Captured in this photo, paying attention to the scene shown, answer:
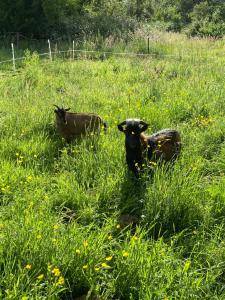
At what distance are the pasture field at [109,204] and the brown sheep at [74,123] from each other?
Answer: 0.24 meters

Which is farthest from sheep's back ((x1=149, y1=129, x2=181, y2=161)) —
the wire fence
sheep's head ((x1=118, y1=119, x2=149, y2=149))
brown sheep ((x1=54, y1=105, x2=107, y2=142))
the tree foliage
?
the tree foliage

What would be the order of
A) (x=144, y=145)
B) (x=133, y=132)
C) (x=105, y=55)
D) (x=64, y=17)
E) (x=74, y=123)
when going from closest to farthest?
(x=133, y=132), (x=144, y=145), (x=74, y=123), (x=105, y=55), (x=64, y=17)

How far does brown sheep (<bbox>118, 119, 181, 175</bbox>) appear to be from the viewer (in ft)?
16.5

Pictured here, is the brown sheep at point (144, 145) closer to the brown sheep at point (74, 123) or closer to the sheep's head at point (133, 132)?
the sheep's head at point (133, 132)

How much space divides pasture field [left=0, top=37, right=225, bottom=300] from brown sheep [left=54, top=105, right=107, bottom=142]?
0.78 feet

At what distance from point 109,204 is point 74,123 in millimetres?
2142

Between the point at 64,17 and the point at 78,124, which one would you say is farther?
the point at 64,17

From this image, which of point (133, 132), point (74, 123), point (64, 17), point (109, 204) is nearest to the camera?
point (109, 204)

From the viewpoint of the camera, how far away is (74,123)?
20.9ft

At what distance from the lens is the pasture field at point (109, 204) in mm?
3305

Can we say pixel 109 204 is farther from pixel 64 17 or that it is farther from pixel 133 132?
pixel 64 17

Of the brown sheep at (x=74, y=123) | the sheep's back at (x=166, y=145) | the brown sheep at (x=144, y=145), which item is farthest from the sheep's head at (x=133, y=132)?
the brown sheep at (x=74, y=123)

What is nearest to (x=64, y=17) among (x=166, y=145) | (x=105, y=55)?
(x=105, y=55)

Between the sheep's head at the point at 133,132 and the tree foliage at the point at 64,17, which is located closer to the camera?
the sheep's head at the point at 133,132
